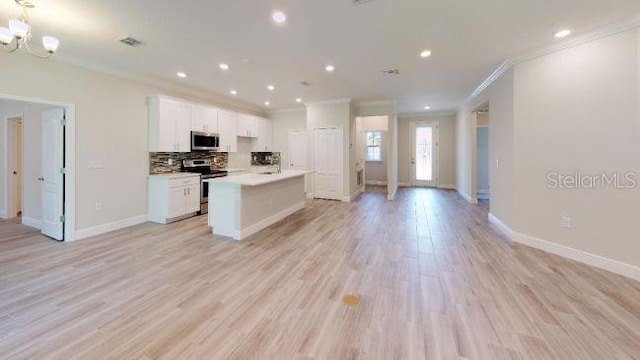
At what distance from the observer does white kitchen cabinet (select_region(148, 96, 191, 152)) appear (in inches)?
200

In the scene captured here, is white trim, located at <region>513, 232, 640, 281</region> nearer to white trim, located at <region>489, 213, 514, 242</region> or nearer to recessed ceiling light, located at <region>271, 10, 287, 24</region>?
white trim, located at <region>489, 213, 514, 242</region>

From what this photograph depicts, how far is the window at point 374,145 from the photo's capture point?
10923mm

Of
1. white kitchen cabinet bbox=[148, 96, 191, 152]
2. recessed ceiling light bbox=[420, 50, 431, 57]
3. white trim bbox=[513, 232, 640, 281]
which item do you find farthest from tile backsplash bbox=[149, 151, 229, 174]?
white trim bbox=[513, 232, 640, 281]

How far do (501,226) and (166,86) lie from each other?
6927 mm

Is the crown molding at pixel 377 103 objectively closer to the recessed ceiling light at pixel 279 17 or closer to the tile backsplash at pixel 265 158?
the tile backsplash at pixel 265 158

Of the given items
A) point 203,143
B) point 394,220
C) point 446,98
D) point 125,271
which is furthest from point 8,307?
point 446,98

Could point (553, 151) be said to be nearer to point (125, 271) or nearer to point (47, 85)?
point (125, 271)

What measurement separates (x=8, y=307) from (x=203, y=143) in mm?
4180

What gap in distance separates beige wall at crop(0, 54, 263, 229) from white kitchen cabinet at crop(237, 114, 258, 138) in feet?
7.20

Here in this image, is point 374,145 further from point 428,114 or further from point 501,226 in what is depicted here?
point 501,226

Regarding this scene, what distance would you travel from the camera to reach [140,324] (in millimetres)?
2049

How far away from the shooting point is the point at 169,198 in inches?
198

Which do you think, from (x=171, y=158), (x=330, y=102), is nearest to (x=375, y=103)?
(x=330, y=102)

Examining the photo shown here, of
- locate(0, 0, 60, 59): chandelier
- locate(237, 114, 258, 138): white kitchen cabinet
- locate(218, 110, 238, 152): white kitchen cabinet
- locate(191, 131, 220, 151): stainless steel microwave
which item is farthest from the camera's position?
locate(237, 114, 258, 138): white kitchen cabinet
